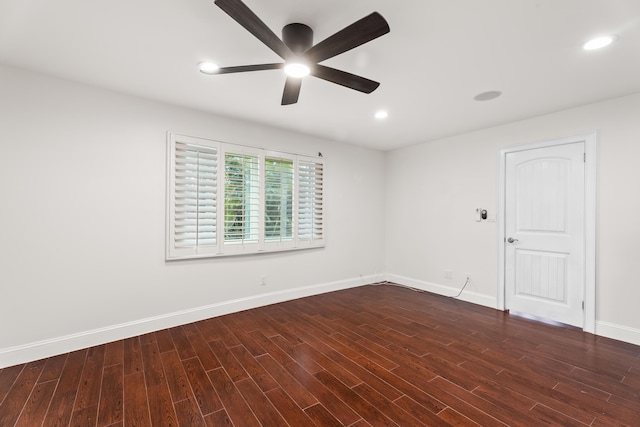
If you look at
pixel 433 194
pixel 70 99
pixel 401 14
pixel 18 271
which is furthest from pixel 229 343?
pixel 433 194

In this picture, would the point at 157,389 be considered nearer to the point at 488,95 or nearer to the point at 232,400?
the point at 232,400

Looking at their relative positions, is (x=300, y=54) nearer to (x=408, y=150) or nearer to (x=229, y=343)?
(x=229, y=343)

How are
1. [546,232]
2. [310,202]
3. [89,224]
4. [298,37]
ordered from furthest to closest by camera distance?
[310,202] → [546,232] → [89,224] → [298,37]

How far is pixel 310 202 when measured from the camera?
176 inches

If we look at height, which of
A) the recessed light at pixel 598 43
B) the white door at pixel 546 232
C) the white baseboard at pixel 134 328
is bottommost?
the white baseboard at pixel 134 328

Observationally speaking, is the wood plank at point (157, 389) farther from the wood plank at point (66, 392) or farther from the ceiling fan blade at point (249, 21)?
the ceiling fan blade at point (249, 21)

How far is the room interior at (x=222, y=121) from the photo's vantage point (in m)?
1.90

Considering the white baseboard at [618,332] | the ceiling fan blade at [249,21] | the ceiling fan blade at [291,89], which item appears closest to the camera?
the ceiling fan blade at [249,21]

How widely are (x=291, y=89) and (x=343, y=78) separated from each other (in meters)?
0.46

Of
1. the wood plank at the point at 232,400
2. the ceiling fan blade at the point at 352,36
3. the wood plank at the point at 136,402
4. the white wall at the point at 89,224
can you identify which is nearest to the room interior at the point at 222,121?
the white wall at the point at 89,224

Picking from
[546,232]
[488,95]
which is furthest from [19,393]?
[546,232]

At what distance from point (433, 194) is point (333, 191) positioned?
166 cm

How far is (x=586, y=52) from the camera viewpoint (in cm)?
218

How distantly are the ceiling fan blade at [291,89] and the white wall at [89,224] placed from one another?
4.90 feet
